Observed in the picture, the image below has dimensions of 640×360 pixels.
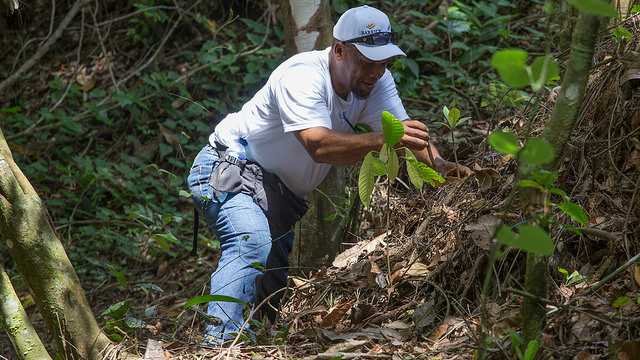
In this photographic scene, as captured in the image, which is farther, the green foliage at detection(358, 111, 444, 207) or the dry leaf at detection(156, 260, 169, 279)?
the dry leaf at detection(156, 260, 169, 279)

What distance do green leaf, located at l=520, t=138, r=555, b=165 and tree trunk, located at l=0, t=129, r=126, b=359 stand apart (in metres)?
1.83

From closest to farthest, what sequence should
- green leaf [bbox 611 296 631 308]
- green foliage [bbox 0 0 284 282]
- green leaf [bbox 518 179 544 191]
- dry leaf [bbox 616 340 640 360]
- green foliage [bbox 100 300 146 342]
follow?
1. green leaf [bbox 518 179 544 191]
2. dry leaf [bbox 616 340 640 360]
3. green leaf [bbox 611 296 631 308]
4. green foliage [bbox 100 300 146 342]
5. green foliage [bbox 0 0 284 282]

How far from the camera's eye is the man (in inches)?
113

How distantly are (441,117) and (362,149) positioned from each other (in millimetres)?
2138

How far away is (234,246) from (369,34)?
4.21 ft

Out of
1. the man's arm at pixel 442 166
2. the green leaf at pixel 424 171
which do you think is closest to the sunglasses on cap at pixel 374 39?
the man's arm at pixel 442 166

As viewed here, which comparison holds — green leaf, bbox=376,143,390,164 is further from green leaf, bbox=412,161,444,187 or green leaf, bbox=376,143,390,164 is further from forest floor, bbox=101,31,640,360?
forest floor, bbox=101,31,640,360

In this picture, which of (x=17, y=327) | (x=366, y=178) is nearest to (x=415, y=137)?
(x=366, y=178)

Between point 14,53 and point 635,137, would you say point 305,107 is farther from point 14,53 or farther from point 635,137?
point 14,53

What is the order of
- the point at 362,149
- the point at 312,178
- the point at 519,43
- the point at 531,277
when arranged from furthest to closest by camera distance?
the point at 519,43
the point at 312,178
the point at 362,149
the point at 531,277

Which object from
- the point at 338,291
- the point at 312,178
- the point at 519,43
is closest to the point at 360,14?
the point at 312,178

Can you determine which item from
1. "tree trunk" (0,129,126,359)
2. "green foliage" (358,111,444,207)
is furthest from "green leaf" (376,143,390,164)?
"tree trunk" (0,129,126,359)

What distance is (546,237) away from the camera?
145 cm

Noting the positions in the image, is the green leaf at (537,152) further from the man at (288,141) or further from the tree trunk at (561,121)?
the man at (288,141)
